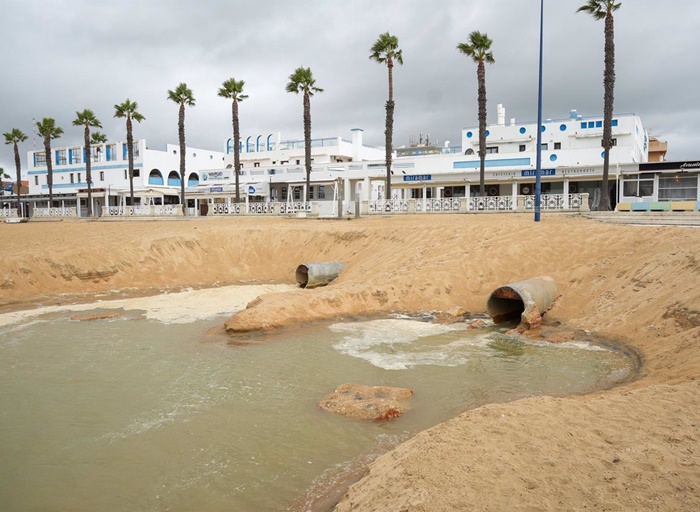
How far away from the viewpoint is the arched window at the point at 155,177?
59.9 meters

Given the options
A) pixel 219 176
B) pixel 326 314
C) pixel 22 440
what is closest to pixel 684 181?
pixel 326 314

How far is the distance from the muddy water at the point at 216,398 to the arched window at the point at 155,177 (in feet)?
164

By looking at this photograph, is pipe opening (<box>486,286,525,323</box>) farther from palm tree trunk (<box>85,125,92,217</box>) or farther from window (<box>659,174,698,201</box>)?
palm tree trunk (<box>85,125,92,217</box>)

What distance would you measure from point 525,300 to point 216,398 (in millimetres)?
7778

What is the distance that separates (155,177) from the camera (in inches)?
2383

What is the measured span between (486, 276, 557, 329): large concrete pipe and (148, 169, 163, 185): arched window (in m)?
54.7

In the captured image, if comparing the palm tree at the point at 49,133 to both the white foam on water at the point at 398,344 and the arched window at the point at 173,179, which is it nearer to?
the arched window at the point at 173,179

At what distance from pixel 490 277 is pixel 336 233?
30.7 ft

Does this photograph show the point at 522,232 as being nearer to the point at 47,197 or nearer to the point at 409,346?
the point at 409,346

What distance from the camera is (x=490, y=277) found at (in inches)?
622

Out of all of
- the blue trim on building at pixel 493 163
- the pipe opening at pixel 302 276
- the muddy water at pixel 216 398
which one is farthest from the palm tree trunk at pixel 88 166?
the muddy water at pixel 216 398

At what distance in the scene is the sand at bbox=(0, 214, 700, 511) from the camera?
414cm

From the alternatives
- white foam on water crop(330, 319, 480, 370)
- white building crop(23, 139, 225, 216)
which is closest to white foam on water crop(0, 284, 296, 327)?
white foam on water crop(330, 319, 480, 370)

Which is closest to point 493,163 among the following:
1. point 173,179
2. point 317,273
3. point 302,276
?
point 302,276
